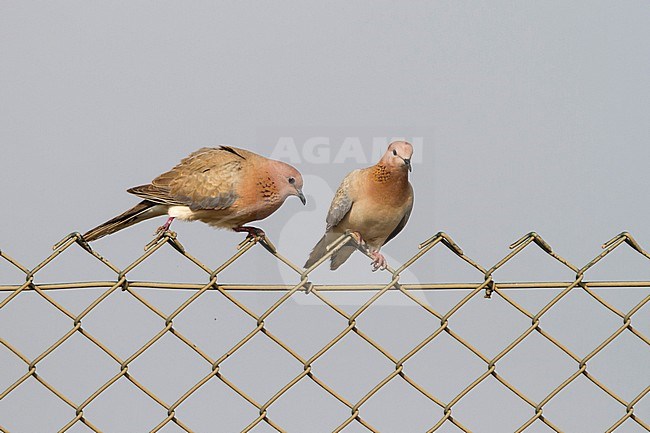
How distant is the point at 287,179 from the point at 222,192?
0.24 meters

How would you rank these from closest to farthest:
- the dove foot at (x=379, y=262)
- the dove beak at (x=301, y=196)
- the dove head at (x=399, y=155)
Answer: the dove foot at (x=379, y=262), the dove beak at (x=301, y=196), the dove head at (x=399, y=155)

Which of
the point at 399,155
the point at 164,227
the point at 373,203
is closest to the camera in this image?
the point at 164,227

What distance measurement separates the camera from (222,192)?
3236 millimetres

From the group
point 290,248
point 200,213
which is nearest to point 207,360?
point 200,213

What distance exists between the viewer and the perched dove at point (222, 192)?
3.24m

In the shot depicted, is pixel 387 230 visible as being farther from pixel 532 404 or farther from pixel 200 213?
pixel 532 404

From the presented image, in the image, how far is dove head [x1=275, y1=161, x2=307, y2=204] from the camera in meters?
3.28

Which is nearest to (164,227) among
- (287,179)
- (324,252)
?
(287,179)

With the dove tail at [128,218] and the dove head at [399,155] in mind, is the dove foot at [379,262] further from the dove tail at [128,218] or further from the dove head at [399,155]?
the dove tail at [128,218]

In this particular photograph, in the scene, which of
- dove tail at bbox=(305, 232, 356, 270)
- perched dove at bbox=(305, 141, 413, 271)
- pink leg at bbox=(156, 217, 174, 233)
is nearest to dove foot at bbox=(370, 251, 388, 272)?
perched dove at bbox=(305, 141, 413, 271)

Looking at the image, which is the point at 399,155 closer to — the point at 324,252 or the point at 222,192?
the point at 324,252

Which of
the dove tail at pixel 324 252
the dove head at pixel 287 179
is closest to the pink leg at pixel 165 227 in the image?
the dove head at pixel 287 179

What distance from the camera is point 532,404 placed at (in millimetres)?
1979

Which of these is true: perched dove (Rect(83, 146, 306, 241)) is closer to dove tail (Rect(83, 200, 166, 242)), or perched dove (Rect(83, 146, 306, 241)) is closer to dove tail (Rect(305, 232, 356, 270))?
dove tail (Rect(83, 200, 166, 242))
